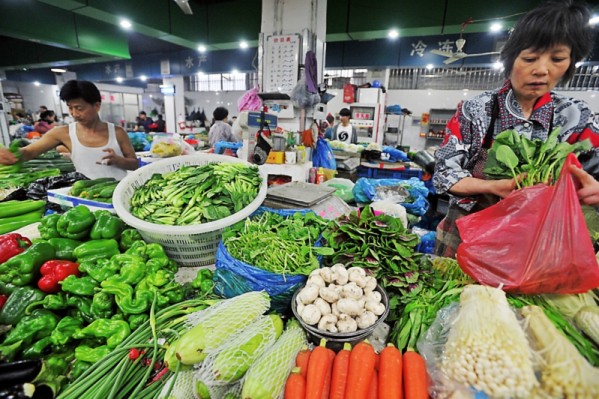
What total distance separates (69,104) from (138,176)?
1.39 m

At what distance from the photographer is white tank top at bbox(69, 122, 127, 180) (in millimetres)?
2943

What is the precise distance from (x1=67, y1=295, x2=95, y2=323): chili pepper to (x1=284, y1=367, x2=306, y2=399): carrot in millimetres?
923

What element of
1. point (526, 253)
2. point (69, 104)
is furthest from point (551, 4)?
point (69, 104)

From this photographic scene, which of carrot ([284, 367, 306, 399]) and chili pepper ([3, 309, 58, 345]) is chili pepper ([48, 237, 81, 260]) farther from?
carrot ([284, 367, 306, 399])

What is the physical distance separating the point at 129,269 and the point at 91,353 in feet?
1.17

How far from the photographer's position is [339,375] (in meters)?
0.96

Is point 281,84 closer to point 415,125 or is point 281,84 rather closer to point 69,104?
point 69,104

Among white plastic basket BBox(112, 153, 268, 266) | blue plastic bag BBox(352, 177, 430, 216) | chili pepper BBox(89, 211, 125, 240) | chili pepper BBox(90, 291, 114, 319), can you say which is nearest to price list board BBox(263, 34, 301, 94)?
blue plastic bag BBox(352, 177, 430, 216)

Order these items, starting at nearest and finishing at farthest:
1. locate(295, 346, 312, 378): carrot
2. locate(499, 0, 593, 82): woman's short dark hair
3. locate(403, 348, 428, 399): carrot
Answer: locate(403, 348, 428, 399): carrot
locate(295, 346, 312, 378): carrot
locate(499, 0, 593, 82): woman's short dark hair

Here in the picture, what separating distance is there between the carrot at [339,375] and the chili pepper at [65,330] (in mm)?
1091

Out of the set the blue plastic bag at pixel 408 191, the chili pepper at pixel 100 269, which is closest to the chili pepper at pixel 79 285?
the chili pepper at pixel 100 269

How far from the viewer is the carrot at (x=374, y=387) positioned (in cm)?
92

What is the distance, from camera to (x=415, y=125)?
12.9 meters

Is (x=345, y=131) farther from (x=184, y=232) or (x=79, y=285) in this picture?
(x=79, y=285)
